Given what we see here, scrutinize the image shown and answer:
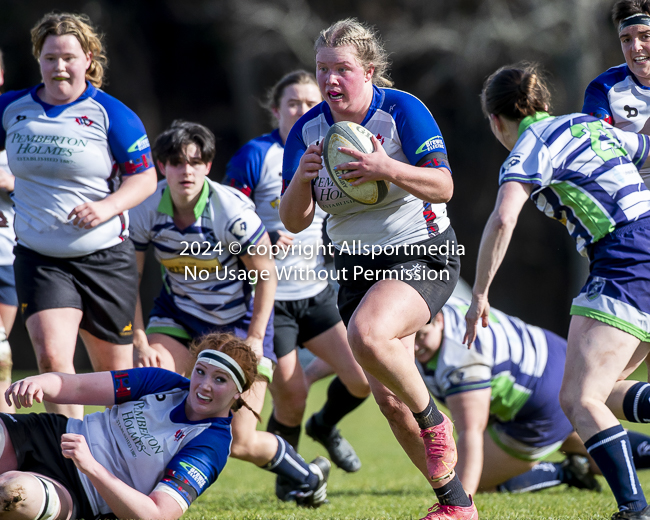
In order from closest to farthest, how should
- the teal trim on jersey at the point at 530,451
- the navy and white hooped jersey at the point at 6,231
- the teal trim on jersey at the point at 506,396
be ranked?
the navy and white hooped jersey at the point at 6,231, the teal trim on jersey at the point at 506,396, the teal trim on jersey at the point at 530,451

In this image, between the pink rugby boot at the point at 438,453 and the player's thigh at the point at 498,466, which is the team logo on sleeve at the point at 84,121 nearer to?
the pink rugby boot at the point at 438,453

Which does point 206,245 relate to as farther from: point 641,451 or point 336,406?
point 641,451

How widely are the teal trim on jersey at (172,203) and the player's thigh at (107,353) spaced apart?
0.73 metres

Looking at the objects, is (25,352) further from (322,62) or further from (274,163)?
(322,62)

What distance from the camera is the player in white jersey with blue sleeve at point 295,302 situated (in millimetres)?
4574

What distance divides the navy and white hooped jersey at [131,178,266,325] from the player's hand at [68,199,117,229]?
0.55 m

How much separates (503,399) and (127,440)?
92.2 inches

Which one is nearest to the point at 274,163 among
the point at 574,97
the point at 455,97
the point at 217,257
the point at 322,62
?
the point at 217,257

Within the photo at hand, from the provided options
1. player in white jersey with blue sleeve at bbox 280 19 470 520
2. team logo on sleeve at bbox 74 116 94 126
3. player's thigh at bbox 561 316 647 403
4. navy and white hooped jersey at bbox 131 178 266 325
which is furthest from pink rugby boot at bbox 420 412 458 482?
team logo on sleeve at bbox 74 116 94 126

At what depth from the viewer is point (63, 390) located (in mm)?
2980

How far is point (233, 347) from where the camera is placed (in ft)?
10.4

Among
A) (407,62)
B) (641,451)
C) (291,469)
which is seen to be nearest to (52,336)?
(291,469)

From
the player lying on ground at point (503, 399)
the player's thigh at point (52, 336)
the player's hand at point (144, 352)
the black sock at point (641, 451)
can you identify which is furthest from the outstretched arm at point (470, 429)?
the player's thigh at point (52, 336)

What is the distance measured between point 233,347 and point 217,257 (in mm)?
1045
